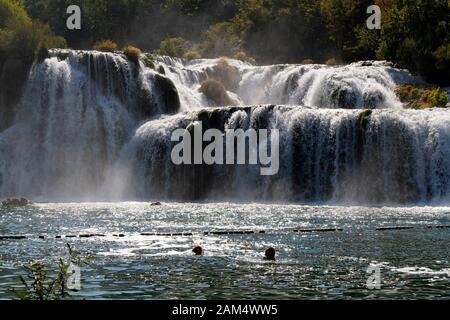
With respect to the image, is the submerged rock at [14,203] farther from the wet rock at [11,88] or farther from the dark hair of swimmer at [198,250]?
the dark hair of swimmer at [198,250]

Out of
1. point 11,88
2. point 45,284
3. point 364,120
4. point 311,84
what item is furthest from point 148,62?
point 45,284

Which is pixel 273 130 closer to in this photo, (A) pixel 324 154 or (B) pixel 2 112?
(A) pixel 324 154

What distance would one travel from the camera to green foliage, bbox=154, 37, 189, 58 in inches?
3942

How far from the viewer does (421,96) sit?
70250 millimetres

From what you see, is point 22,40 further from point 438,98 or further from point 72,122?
point 438,98

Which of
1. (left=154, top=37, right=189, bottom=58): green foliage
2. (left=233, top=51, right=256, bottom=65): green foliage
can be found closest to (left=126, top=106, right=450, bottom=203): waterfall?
(left=233, top=51, right=256, bottom=65): green foliage

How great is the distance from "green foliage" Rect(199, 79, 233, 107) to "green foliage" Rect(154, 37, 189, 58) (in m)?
24.3

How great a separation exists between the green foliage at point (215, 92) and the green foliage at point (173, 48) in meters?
24.3

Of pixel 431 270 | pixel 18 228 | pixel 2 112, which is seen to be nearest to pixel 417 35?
pixel 2 112

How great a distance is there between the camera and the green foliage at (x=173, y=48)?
100125mm

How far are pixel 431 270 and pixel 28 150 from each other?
4659 centimetres

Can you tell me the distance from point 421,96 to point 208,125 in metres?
18.6

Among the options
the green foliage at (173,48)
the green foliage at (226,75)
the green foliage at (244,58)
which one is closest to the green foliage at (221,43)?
the green foliage at (173,48)

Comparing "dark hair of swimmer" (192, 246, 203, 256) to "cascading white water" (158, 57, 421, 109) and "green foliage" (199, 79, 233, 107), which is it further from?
"green foliage" (199, 79, 233, 107)
